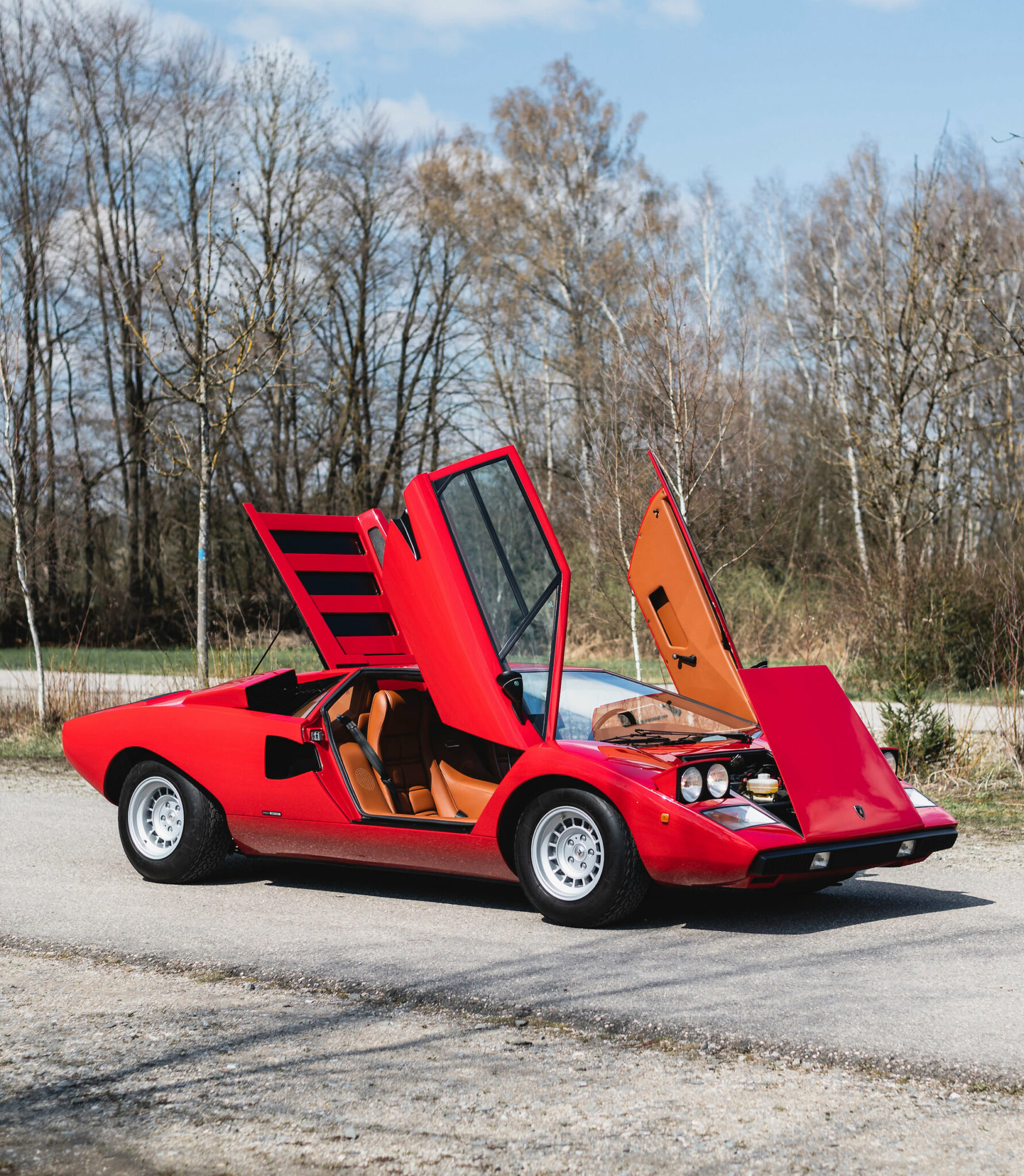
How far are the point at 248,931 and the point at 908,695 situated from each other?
6.49 m

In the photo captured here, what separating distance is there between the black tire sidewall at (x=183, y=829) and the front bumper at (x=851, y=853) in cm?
337

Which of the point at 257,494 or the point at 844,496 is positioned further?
the point at 257,494

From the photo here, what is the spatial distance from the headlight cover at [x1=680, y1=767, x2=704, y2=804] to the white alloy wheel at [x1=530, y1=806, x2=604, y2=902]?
19.1 inches

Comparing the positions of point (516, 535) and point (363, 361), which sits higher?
point (363, 361)

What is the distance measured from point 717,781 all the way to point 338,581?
2.86 m

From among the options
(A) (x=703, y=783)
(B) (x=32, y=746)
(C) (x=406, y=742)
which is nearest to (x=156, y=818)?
(C) (x=406, y=742)

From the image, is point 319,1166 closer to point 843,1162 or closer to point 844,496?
point 843,1162

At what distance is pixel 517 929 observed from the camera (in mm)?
6289

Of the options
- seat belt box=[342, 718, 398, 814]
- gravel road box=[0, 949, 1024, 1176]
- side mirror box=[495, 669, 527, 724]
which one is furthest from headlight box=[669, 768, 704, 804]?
seat belt box=[342, 718, 398, 814]

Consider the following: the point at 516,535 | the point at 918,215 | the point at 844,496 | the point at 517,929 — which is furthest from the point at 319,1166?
the point at 844,496

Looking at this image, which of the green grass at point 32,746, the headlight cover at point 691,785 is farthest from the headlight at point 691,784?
the green grass at point 32,746

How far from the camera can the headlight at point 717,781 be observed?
600 cm

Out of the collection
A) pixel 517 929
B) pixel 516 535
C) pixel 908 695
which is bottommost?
pixel 517 929

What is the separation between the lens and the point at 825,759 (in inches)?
243
